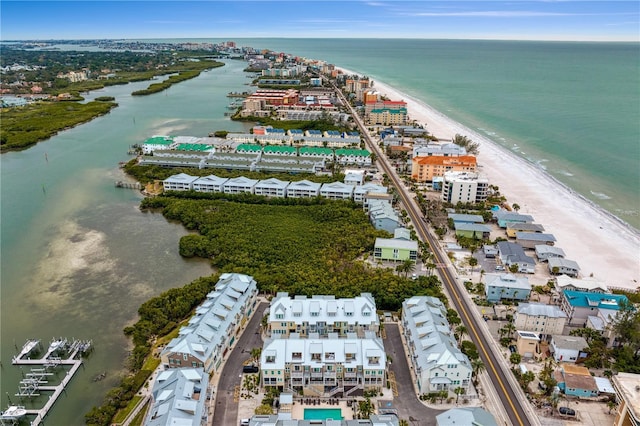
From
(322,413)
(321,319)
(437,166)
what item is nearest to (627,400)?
(322,413)

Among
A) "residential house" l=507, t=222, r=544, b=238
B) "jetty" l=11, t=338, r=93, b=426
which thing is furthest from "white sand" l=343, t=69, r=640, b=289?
"jetty" l=11, t=338, r=93, b=426

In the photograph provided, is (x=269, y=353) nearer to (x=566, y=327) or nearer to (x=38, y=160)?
(x=566, y=327)

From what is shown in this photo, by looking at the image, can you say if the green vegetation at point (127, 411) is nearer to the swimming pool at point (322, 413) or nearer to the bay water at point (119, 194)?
the bay water at point (119, 194)

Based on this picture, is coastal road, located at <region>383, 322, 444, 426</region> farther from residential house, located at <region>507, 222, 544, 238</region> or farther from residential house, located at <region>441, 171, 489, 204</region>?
residential house, located at <region>441, 171, 489, 204</region>

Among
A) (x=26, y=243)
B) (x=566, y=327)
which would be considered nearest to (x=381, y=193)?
(x=566, y=327)

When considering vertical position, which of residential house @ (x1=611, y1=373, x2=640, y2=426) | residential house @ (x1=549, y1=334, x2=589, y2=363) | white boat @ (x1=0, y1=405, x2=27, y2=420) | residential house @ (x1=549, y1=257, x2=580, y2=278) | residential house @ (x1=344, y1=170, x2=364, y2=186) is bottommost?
white boat @ (x1=0, y1=405, x2=27, y2=420)

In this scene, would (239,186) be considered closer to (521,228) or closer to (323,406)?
(521,228)
